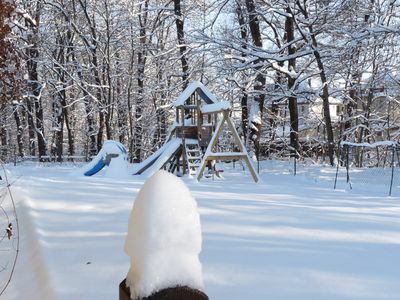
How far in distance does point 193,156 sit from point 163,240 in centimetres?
1240

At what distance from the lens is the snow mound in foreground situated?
4.48 feet

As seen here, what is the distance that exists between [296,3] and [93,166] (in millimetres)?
8981

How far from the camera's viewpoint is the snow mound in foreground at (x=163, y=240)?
4.48 feet

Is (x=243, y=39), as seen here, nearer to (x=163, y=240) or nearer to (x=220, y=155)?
(x=220, y=155)

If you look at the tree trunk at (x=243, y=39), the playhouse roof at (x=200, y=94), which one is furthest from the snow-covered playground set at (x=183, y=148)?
the tree trunk at (x=243, y=39)

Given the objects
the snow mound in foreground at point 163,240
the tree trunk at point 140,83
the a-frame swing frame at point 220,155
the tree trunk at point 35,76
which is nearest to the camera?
the snow mound in foreground at point 163,240

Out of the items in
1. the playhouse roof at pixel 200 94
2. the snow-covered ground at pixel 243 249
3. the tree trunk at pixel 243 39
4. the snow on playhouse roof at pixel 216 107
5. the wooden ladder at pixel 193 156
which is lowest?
the snow-covered ground at pixel 243 249

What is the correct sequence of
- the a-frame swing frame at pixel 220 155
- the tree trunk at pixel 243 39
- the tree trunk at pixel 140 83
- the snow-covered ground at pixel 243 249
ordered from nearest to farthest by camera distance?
1. the snow-covered ground at pixel 243 249
2. the a-frame swing frame at pixel 220 155
3. the tree trunk at pixel 243 39
4. the tree trunk at pixel 140 83

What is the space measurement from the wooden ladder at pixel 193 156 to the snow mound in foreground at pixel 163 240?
11.1 m

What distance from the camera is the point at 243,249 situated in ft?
12.0

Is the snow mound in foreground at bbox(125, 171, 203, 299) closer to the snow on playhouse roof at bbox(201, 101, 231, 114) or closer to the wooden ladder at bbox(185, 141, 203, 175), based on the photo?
the snow on playhouse roof at bbox(201, 101, 231, 114)

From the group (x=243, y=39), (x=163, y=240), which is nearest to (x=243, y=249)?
→ (x=163, y=240)

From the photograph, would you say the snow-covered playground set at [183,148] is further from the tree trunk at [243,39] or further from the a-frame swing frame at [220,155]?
the tree trunk at [243,39]

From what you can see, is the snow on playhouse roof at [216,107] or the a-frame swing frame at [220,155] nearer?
the a-frame swing frame at [220,155]
